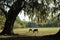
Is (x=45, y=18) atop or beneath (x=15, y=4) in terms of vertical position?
beneath

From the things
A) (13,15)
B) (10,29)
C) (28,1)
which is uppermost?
(28,1)

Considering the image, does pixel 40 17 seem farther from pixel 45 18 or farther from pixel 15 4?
pixel 15 4

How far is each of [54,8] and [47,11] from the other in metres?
0.98

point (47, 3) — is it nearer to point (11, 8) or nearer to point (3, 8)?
point (11, 8)

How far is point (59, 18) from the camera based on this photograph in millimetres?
26734

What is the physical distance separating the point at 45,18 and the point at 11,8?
15.1 feet

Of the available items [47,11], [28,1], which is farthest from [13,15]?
[47,11]

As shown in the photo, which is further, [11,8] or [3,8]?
[3,8]

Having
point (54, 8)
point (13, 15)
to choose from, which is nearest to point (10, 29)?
point (13, 15)

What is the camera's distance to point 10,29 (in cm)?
2870

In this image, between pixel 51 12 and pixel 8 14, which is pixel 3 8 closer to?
pixel 8 14

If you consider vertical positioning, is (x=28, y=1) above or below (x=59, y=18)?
above

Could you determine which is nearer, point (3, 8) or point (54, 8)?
point (54, 8)

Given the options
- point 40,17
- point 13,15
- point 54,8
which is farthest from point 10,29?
point 54,8
